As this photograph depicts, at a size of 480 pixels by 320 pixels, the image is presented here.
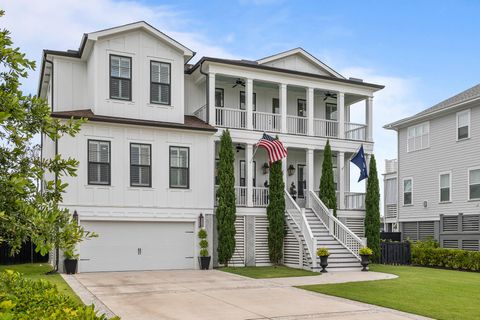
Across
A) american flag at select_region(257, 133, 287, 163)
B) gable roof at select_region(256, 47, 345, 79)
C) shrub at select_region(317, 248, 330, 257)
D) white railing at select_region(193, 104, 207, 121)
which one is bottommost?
shrub at select_region(317, 248, 330, 257)

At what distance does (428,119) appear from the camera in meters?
28.5

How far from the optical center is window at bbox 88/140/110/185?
1922 cm

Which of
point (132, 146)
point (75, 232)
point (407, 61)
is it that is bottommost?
point (75, 232)

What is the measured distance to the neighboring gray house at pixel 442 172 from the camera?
25.1 m

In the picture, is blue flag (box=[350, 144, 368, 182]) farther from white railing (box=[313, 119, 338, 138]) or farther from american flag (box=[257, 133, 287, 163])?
american flag (box=[257, 133, 287, 163])

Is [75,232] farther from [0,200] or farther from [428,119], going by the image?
[428,119]

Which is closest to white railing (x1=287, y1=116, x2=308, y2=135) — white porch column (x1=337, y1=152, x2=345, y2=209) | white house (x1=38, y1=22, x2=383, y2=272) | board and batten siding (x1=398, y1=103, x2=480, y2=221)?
white house (x1=38, y1=22, x2=383, y2=272)

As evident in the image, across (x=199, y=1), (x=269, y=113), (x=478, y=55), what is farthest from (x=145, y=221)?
(x=478, y=55)

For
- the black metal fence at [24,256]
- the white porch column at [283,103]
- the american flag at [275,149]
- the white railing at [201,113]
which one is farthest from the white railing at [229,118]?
the black metal fence at [24,256]

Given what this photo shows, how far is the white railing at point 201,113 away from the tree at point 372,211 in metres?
8.06

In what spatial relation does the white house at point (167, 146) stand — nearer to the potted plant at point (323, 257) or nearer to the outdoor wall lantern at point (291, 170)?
the potted plant at point (323, 257)

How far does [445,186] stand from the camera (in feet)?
89.1

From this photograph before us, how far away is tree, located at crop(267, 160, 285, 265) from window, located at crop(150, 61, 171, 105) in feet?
17.7

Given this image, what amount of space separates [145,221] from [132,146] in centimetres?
297
